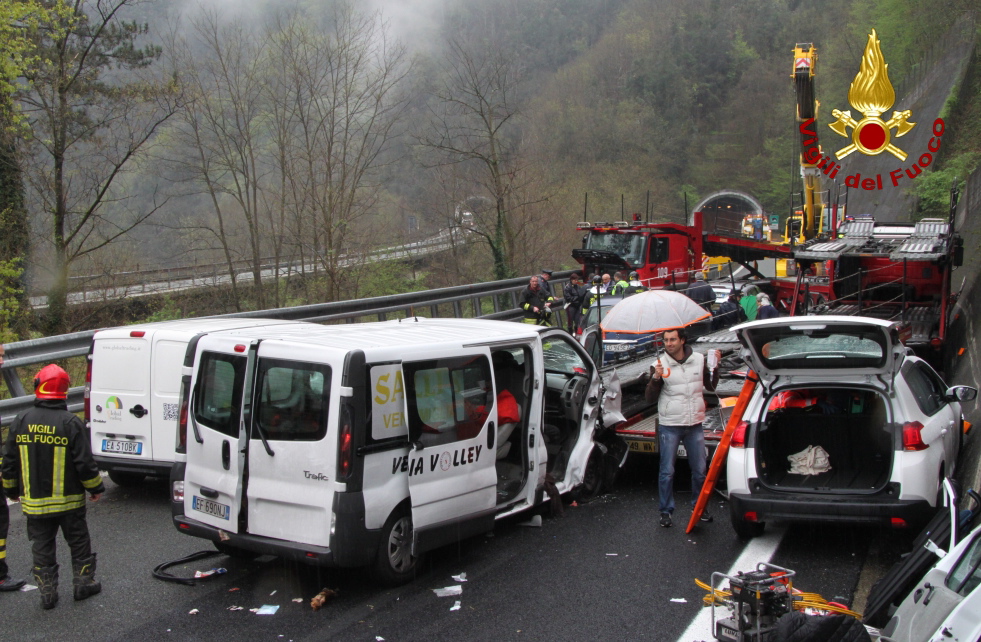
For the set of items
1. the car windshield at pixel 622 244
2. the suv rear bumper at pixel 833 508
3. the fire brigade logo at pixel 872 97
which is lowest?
the suv rear bumper at pixel 833 508

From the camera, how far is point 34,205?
1884 centimetres

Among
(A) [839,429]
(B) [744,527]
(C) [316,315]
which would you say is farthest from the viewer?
(C) [316,315]

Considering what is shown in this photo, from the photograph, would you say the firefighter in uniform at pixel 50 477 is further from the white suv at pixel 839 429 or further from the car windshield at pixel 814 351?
the car windshield at pixel 814 351

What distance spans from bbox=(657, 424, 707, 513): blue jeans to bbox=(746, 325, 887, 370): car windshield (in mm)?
970

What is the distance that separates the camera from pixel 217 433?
5719mm

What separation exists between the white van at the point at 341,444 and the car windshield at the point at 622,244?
15565 millimetres

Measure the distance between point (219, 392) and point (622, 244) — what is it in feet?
56.7

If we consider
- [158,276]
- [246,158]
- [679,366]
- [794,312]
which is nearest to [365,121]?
[246,158]

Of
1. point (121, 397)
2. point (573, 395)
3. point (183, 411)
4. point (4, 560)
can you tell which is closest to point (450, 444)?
point (183, 411)

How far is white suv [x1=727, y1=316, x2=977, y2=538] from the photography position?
20.0 ft

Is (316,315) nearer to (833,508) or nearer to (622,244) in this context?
(833,508)

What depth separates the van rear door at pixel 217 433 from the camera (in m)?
5.57

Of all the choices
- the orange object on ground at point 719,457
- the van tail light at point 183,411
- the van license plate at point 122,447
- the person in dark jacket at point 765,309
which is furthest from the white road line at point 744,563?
the person in dark jacket at point 765,309

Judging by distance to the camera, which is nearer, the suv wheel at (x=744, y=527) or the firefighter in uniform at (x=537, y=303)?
the suv wheel at (x=744, y=527)
